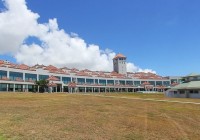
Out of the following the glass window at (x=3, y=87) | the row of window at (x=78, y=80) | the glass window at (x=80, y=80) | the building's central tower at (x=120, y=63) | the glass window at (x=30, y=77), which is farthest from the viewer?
the building's central tower at (x=120, y=63)

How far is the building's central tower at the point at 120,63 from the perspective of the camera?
19212 centimetres

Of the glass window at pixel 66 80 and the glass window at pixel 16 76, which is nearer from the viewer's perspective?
the glass window at pixel 16 76

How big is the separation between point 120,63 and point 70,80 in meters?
63.0

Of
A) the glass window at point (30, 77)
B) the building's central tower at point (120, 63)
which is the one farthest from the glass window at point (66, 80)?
the building's central tower at point (120, 63)

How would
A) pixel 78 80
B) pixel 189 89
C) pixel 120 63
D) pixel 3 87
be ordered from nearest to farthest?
pixel 189 89 → pixel 3 87 → pixel 78 80 → pixel 120 63

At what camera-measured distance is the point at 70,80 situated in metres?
140

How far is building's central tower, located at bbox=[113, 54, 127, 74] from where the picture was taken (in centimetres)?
19212

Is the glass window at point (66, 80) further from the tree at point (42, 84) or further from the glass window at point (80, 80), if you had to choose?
the tree at point (42, 84)

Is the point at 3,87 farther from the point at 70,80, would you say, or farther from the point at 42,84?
the point at 70,80

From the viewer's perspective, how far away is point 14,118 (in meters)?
21.2

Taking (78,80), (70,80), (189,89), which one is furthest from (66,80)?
(189,89)

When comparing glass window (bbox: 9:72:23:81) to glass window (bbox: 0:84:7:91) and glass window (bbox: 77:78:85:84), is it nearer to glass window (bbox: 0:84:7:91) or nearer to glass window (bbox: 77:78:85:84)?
glass window (bbox: 0:84:7:91)

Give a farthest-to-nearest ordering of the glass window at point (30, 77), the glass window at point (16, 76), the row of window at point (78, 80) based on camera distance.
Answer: the glass window at point (30, 77) < the row of window at point (78, 80) < the glass window at point (16, 76)

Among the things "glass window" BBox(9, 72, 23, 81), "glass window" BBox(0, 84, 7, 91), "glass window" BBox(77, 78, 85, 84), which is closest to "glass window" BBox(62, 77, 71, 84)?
"glass window" BBox(77, 78, 85, 84)
